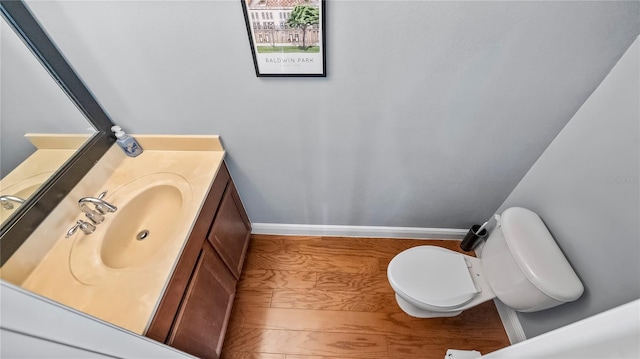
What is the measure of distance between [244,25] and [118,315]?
1.05 m

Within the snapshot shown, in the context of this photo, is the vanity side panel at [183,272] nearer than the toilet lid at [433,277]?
Yes

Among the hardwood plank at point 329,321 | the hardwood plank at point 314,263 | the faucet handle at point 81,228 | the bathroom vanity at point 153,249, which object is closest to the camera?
the bathroom vanity at point 153,249

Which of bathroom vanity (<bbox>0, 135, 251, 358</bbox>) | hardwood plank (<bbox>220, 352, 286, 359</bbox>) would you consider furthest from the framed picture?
hardwood plank (<bbox>220, 352, 286, 359</bbox>)

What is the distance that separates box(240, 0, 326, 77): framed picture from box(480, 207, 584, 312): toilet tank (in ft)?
3.53

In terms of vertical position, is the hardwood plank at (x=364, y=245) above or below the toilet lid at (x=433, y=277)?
below

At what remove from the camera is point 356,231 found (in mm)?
1799

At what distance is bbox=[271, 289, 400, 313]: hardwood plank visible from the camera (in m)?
1.53

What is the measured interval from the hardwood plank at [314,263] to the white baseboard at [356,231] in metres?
0.17

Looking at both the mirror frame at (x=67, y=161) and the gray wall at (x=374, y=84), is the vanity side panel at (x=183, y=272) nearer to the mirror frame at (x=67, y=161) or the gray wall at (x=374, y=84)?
the gray wall at (x=374, y=84)

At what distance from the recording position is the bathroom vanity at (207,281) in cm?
90

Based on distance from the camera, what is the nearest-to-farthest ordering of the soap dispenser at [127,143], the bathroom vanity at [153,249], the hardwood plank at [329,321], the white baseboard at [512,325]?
the bathroom vanity at [153,249]
the soap dispenser at [127,143]
the white baseboard at [512,325]
the hardwood plank at [329,321]

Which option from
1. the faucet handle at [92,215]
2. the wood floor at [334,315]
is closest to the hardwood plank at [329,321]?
the wood floor at [334,315]

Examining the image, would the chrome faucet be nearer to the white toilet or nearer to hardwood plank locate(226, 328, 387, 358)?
hardwood plank locate(226, 328, 387, 358)

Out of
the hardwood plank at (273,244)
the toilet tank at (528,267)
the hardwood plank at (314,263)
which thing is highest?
the toilet tank at (528,267)
